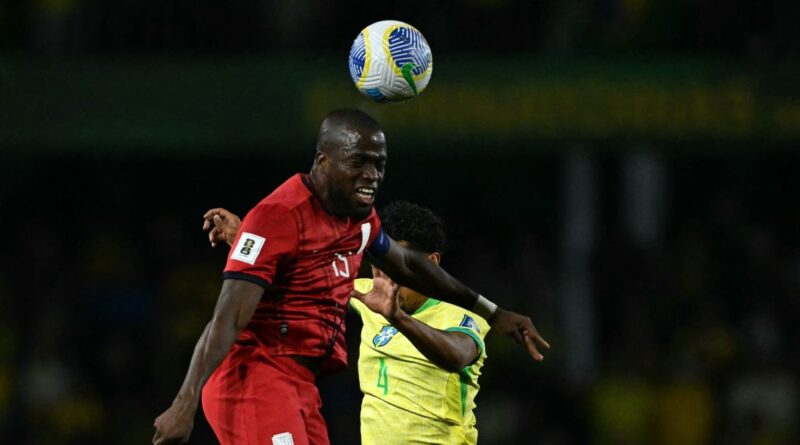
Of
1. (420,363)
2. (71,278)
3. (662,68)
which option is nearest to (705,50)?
(662,68)

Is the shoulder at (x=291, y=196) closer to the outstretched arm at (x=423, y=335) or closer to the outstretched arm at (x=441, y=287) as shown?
the outstretched arm at (x=423, y=335)

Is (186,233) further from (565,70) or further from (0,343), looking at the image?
(565,70)

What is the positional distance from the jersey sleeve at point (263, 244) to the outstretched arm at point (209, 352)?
0.04 m

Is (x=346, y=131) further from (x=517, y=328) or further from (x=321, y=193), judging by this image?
(x=517, y=328)

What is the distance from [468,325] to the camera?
20.8ft

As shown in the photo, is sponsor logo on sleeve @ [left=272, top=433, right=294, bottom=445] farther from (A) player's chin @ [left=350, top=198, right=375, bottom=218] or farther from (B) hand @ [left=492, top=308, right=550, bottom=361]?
(B) hand @ [left=492, top=308, right=550, bottom=361]

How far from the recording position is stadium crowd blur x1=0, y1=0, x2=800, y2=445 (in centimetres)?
1135

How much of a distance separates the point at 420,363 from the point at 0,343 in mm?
6012

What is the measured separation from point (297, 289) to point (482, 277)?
6.60 meters

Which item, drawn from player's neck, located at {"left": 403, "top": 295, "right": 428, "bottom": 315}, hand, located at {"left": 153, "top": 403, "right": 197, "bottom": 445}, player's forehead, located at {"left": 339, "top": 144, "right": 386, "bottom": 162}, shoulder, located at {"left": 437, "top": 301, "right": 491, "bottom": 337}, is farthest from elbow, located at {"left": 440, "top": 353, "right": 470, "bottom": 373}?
hand, located at {"left": 153, "top": 403, "right": 197, "bottom": 445}

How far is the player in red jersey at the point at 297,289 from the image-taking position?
5477 millimetres

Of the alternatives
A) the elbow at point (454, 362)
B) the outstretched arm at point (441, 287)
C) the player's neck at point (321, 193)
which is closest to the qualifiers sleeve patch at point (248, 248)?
the player's neck at point (321, 193)

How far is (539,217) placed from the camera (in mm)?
14500

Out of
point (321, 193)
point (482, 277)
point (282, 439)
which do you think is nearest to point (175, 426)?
point (282, 439)
